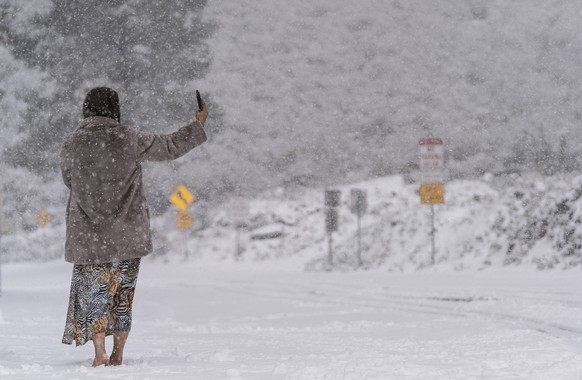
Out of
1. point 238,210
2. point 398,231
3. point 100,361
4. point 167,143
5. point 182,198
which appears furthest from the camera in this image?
point 182,198

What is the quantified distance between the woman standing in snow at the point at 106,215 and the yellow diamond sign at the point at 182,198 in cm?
2809

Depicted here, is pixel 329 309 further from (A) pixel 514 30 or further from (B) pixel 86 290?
(A) pixel 514 30

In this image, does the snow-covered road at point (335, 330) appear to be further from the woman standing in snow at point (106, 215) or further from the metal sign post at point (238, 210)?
the metal sign post at point (238, 210)

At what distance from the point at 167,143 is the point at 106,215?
58cm

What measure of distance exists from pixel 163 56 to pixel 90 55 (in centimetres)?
292

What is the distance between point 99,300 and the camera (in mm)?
5703

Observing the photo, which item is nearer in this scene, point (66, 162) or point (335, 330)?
point (66, 162)

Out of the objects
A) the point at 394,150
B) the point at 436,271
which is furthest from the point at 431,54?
the point at 436,271

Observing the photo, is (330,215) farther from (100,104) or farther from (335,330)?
(100,104)

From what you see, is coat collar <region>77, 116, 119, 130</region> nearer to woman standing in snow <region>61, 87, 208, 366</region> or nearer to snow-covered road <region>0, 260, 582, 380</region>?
woman standing in snow <region>61, 87, 208, 366</region>

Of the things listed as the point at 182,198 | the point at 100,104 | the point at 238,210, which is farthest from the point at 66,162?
the point at 182,198

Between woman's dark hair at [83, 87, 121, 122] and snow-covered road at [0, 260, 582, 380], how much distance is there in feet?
5.04

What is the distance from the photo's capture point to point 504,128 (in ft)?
112

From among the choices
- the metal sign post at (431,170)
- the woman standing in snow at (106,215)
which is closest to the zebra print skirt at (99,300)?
the woman standing in snow at (106,215)
